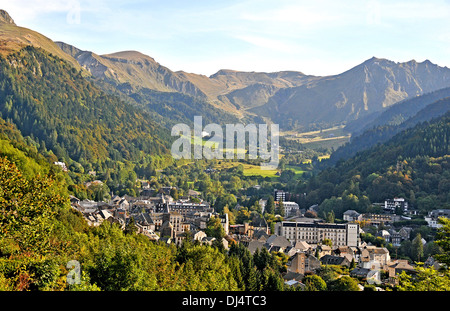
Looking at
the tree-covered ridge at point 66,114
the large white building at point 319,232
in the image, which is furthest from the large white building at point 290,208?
the tree-covered ridge at point 66,114

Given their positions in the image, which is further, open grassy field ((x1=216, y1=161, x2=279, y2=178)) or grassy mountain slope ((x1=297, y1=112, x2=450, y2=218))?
open grassy field ((x1=216, y1=161, x2=279, y2=178))

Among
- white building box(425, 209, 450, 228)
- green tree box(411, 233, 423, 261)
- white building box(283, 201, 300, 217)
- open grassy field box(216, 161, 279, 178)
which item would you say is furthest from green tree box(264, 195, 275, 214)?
open grassy field box(216, 161, 279, 178)

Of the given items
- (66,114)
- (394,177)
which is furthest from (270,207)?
(66,114)

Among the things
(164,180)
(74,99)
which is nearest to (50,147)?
Result: (164,180)

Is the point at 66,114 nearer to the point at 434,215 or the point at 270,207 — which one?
the point at 270,207

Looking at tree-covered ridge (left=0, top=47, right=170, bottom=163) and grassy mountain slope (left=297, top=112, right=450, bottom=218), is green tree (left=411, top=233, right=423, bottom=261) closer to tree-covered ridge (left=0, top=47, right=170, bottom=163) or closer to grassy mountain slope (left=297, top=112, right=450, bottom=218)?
grassy mountain slope (left=297, top=112, right=450, bottom=218)

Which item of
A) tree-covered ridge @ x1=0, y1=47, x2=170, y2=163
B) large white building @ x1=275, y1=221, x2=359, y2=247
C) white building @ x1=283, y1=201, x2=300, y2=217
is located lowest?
large white building @ x1=275, y1=221, x2=359, y2=247

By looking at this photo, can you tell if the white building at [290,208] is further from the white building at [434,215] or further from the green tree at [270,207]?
the white building at [434,215]
